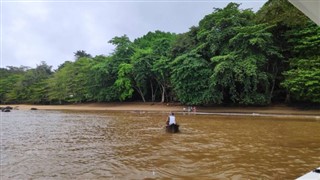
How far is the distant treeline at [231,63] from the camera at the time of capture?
101 feet

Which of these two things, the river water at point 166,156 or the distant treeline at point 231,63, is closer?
the river water at point 166,156

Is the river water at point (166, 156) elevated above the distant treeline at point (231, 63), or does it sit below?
below

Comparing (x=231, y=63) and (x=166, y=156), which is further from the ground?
(x=231, y=63)

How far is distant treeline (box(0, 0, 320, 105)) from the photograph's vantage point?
30.9 meters

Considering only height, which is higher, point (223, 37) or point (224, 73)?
point (223, 37)

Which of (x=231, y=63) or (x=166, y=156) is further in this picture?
(x=231, y=63)

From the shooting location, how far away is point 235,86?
34.5 metres

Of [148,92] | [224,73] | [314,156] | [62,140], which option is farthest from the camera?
[148,92]

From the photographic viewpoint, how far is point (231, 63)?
32.3 metres

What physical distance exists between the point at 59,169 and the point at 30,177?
43.9 inches

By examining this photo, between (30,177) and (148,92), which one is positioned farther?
(148,92)

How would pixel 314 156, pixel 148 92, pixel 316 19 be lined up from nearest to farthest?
pixel 316 19
pixel 314 156
pixel 148 92

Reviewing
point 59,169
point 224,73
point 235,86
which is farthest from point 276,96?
point 59,169

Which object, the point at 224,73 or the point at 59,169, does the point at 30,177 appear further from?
the point at 224,73
